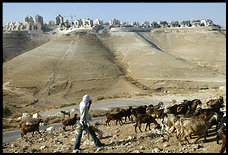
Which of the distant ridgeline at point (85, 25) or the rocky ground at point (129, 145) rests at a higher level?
the distant ridgeline at point (85, 25)

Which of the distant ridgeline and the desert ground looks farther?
the distant ridgeline

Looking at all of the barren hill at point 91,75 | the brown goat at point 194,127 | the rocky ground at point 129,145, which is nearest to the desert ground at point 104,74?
the barren hill at point 91,75

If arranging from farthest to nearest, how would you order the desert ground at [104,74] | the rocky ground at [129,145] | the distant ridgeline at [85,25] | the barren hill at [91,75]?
the distant ridgeline at [85,25], the barren hill at [91,75], the desert ground at [104,74], the rocky ground at [129,145]

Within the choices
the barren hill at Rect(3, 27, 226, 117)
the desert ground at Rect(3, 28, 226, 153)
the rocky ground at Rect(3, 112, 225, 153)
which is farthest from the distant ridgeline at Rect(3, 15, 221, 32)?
the rocky ground at Rect(3, 112, 225, 153)

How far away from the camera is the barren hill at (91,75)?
45844mm

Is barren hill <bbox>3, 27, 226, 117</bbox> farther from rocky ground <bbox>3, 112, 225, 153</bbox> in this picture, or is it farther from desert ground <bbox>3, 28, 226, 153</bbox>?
rocky ground <bbox>3, 112, 225, 153</bbox>

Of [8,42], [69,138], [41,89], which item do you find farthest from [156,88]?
[8,42]

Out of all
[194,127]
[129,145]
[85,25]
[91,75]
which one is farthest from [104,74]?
[85,25]

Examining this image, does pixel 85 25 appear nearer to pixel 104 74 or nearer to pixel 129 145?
pixel 104 74

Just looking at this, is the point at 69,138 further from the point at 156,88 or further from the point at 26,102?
the point at 156,88

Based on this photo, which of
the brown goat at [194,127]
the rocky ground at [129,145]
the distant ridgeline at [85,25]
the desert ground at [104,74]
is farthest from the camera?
the distant ridgeline at [85,25]

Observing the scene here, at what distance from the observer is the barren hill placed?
45844 millimetres

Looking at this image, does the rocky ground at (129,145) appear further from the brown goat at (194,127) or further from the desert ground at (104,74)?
→ the desert ground at (104,74)

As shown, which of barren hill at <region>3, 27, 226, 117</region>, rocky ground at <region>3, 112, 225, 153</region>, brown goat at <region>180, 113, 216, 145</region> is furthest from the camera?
barren hill at <region>3, 27, 226, 117</region>
